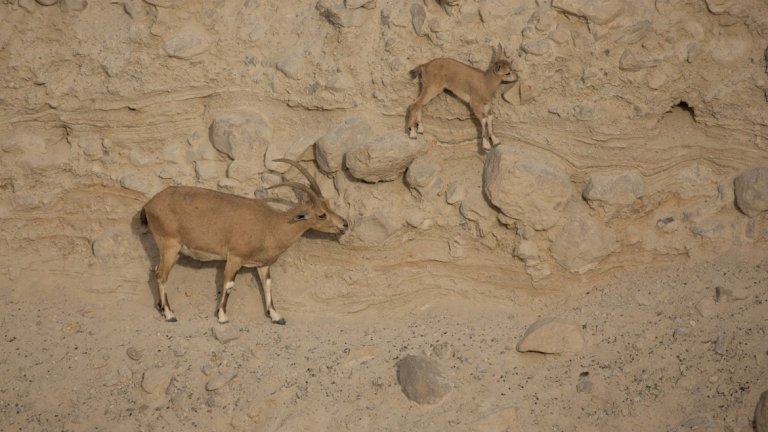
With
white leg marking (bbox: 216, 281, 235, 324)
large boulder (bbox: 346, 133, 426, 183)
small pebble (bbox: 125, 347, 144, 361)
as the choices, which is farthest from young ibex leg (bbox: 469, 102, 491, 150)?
small pebble (bbox: 125, 347, 144, 361)

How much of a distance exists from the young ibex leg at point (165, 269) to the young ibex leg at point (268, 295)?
1225 mm

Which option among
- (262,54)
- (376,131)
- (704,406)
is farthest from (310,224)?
(704,406)

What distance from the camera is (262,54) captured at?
1245 centimetres

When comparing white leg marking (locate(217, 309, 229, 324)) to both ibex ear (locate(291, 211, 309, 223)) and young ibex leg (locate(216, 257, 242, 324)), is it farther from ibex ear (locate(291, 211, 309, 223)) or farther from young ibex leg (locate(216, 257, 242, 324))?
ibex ear (locate(291, 211, 309, 223))

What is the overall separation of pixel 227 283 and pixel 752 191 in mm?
7329

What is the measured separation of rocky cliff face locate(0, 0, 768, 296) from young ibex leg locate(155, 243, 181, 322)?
43.3 inches

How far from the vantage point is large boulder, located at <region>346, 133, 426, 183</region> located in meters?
11.4

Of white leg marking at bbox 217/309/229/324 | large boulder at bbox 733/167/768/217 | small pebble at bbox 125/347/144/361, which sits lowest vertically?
small pebble at bbox 125/347/144/361

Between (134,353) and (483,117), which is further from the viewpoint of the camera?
(483,117)

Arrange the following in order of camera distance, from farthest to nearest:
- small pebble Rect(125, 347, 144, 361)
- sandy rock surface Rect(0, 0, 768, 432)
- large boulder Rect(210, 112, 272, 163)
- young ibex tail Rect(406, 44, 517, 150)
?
large boulder Rect(210, 112, 272, 163)
young ibex tail Rect(406, 44, 517, 150)
small pebble Rect(125, 347, 144, 361)
sandy rock surface Rect(0, 0, 768, 432)

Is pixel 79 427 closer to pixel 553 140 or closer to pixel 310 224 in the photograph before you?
pixel 310 224

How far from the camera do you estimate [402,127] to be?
39.7ft

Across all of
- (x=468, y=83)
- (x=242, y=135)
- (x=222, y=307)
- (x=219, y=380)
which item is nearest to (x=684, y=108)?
(x=468, y=83)

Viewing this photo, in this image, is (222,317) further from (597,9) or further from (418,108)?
(597,9)
